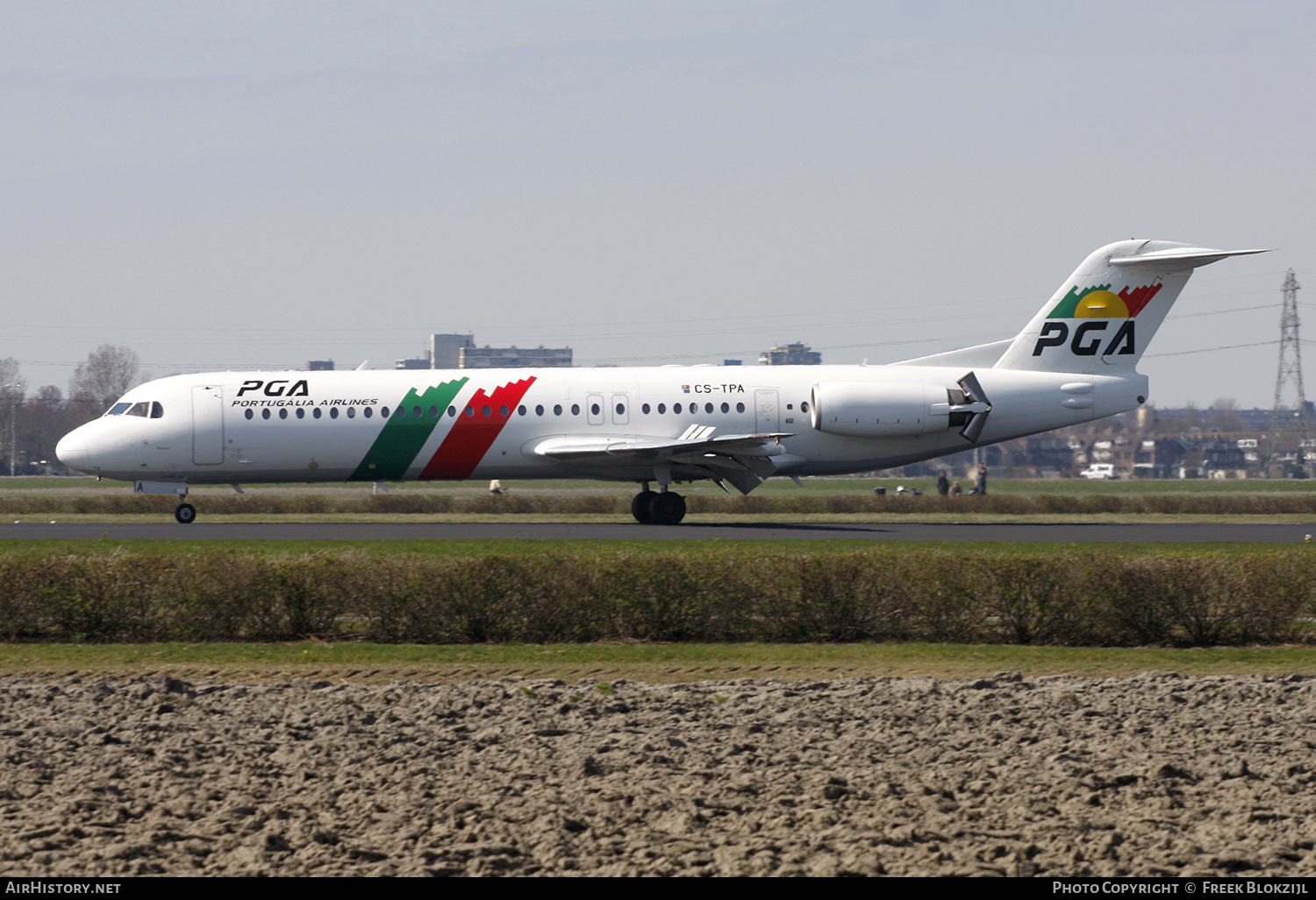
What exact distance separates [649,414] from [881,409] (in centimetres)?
532

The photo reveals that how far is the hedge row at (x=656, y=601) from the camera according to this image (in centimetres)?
1389

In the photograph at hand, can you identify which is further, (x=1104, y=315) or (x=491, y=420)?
(x=1104, y=315)

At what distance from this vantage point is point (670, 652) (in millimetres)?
13031

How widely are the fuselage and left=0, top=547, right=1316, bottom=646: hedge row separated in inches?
629

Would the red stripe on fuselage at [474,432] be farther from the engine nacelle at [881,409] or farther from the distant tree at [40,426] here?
the distant tree at [40,426]

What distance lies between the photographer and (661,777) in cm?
831

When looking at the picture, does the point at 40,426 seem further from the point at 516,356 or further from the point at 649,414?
the point at 649,414

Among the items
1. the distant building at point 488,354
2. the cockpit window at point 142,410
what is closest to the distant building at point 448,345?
the distant building at point 488,354

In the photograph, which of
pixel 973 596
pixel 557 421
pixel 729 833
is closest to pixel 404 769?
pixel 729 833

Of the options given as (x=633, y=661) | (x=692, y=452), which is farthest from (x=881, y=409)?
(x=633, y=661)

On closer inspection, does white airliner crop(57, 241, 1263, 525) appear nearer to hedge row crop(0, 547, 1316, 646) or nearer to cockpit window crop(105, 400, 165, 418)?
cockpit window crop(105, 400, 165, 418)

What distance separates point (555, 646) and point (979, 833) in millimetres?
6883

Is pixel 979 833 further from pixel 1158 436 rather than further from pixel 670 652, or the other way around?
pixel 1158 436

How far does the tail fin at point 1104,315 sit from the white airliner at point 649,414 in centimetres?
4
